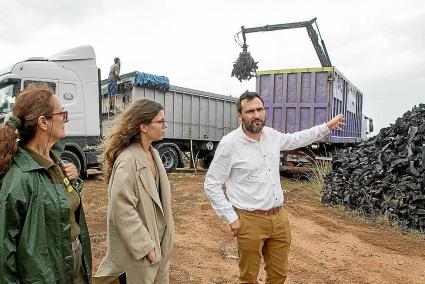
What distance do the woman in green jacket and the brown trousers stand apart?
113 centimetres

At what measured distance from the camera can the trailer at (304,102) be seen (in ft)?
34.3

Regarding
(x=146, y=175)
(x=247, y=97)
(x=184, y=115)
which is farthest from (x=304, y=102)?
(x=146, y=175)

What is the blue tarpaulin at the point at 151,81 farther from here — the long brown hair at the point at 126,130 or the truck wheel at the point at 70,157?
the long brown hair at the point at 126,130

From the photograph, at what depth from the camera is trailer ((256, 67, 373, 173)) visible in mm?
10445

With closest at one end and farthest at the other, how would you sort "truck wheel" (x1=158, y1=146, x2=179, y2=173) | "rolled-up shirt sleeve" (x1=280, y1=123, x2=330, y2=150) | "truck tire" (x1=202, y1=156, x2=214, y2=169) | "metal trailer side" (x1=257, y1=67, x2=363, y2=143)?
"rolled-up shirt sleeve" (x1=280, y1=123, x2=330, y2=150), "metal trailer side" (x1=257, y1=67, x2=363, y2=143), "truck wheel" (x1=158, y1=146, x2=179, y2=173), "truck tire" (x1=202, y1=156, x2=214, y2=169)

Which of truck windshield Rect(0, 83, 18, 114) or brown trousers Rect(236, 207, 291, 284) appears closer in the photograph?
brown trousers Rect(236, 207, 291, 284)

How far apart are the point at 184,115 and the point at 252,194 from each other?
10.3m

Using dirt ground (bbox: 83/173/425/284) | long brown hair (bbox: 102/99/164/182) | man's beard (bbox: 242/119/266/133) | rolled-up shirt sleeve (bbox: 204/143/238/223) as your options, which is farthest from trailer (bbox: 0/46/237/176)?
long brown hair (bbox: 102/99/164/182)

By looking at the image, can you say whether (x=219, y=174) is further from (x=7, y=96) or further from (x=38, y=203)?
(x=7, y=96)

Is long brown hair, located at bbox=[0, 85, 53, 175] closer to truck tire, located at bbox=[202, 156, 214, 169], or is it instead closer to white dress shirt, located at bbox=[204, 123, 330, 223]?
white dress shirt, located at bbox=[204, 123, 330, 223]

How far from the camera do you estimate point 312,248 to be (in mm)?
5281

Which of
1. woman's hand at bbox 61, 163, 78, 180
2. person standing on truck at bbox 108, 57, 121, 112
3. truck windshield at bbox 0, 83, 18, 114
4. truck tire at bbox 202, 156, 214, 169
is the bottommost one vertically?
truck tire at bbox 202, 156, 214, 169

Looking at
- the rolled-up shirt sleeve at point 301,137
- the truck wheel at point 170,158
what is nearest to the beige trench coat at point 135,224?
the rolled-up shirt sleeve at point 301,137

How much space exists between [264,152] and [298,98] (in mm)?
8163
